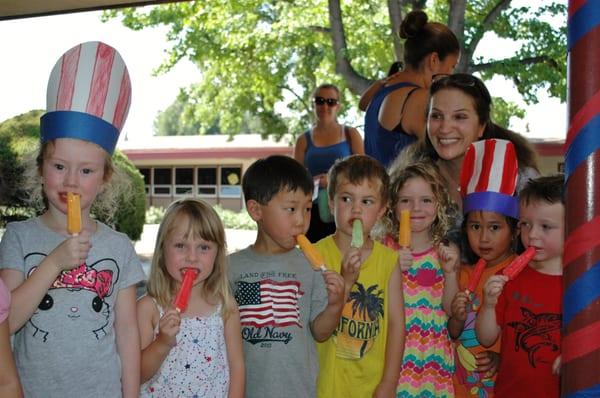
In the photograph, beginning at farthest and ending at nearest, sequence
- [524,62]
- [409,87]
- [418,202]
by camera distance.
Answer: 1. [524,62]
2. [409,87]
3. [418,202]

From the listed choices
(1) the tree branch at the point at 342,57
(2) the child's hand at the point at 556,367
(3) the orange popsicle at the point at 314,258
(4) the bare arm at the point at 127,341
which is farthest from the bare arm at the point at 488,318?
(1) the tree branch at the point at 342,57

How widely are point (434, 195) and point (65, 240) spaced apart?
184 centimetres

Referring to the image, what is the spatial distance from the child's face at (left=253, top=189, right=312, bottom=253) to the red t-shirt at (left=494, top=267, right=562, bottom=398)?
0.99 meters

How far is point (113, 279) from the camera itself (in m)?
2.84

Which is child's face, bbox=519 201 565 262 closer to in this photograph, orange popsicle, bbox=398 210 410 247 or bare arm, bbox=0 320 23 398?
orange popsicle, bbox=398 210 410 247

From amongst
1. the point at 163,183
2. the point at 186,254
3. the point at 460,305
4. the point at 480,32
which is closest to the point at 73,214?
the point at 186,254

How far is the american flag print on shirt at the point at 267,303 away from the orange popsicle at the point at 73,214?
98cm

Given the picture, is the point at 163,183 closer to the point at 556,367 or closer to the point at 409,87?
the point at 409,87

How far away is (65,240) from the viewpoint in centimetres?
257

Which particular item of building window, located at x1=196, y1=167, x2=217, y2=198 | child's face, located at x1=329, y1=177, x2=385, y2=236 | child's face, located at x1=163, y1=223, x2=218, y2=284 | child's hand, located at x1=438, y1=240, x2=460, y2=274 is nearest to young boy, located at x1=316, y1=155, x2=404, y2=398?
child's face, located at x1=329, y1=177, x2=385, y2=236

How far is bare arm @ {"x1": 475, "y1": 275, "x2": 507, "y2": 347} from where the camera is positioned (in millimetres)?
3146

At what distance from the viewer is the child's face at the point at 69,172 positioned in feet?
8.74

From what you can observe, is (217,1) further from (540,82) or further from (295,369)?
(295,369)

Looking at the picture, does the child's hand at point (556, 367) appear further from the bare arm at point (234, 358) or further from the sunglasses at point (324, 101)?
the sunglasses at point (324, 101)
